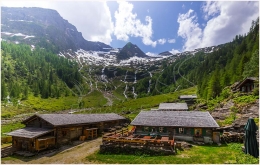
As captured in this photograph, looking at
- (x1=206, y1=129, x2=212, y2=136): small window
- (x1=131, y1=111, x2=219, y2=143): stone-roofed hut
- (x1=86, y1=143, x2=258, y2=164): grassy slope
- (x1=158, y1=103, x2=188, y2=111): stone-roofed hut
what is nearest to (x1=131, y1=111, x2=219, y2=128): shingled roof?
(x1=131, y1=111, x2=219, y2=143): stone-roofed hut

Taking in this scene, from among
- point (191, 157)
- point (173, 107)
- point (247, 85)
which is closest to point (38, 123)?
point (191, 157)

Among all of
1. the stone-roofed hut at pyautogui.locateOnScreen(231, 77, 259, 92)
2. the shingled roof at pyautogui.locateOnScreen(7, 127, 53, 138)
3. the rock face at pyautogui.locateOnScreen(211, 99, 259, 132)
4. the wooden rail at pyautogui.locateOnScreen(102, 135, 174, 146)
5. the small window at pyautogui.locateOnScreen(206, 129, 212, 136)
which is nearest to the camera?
the wooden rail at pyautogui.locateOnScreen(102, 135, 174, 146)

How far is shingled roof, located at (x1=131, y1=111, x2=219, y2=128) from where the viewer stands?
35.5m

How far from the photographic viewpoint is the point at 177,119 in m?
38.3

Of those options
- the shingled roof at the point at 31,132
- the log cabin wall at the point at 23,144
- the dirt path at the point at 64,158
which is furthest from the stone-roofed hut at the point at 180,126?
the log cabin wall at the point at 23,144

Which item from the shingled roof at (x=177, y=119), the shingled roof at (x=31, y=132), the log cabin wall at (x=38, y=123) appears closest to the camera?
the shingled roof at (x=31, y=132)

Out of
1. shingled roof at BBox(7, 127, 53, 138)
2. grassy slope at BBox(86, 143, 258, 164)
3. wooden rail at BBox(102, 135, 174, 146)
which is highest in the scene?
shingled roof at BBox(7, 127, 53, 138)

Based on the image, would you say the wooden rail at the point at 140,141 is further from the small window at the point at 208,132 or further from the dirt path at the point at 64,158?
the small window at the point at 208,132

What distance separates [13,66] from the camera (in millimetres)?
188250

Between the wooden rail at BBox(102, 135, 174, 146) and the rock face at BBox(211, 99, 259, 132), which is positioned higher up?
the rock face at BBox(211, 99, 259, 132)

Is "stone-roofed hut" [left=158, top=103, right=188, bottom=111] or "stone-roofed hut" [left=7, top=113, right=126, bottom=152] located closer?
"stone-roofed hut" [left=7, top=113, right=126, bottom=152]

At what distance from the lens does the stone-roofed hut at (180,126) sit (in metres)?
34.6

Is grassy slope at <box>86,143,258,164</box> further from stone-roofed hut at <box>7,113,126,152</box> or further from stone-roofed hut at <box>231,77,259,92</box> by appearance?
stone-roofed hut at <box>231,77,259,92</box>

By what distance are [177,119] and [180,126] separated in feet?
9.75
